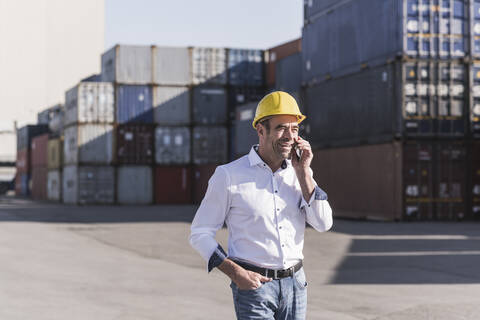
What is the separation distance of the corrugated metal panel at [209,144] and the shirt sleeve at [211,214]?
36.3 meters

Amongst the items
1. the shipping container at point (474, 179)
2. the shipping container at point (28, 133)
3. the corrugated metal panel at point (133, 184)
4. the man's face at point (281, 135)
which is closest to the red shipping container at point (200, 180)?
the corrugated metal panel at point (133, 184)

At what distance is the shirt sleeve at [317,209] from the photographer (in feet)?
10.8

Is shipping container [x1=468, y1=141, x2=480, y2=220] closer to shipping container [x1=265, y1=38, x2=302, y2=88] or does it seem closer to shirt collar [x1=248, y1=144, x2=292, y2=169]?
shipping container [x1=265, y1=38, x2=302, y2=88]

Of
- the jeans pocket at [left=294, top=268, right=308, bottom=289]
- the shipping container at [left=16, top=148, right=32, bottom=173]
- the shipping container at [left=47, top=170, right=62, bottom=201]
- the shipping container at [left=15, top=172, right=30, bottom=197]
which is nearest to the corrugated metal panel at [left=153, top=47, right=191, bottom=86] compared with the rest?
the shipping container at [left=47, top=170, right=62, bottom=201]

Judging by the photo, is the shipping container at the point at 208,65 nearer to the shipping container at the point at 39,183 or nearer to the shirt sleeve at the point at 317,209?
the shipping container at the point at 39,183

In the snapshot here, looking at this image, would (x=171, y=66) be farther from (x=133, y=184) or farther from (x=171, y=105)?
(x=133, y=184)

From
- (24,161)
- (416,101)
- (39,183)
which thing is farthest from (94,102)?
(24,161)

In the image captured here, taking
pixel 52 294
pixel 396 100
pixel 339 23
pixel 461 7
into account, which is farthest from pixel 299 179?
pixel 339 23

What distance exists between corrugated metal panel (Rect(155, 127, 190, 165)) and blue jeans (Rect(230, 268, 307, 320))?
3602 centimetres

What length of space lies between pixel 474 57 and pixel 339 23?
5.42m

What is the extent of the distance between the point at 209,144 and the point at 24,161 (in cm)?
2874

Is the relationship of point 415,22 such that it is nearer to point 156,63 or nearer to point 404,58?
point 404,58

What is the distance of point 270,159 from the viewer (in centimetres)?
339

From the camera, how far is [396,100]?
22109mm
